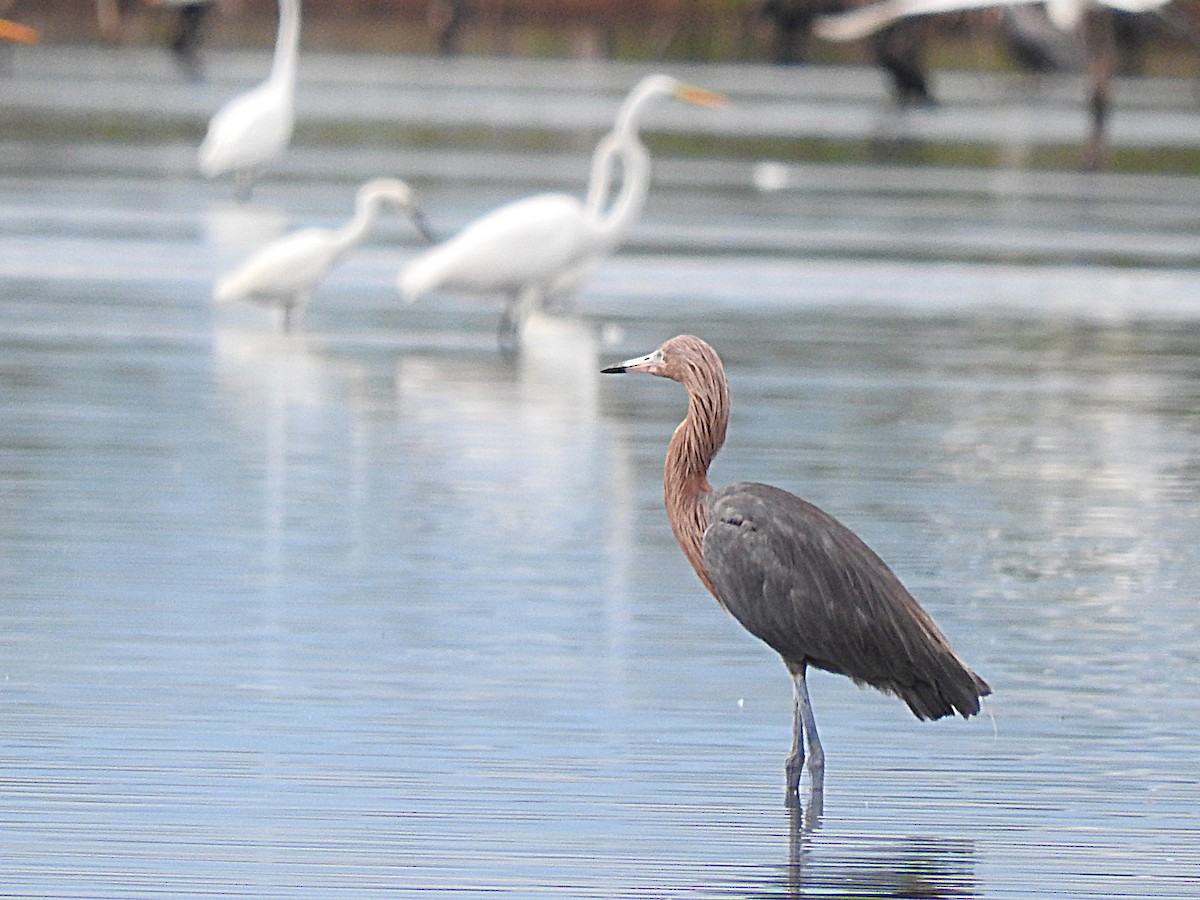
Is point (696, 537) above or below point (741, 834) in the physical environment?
above

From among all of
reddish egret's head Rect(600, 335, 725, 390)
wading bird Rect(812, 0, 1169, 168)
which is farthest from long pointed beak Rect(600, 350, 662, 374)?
wading bird Rect(812, 0, 1169, 168)

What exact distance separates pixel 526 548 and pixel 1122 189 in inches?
776

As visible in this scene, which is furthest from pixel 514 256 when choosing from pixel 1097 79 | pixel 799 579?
pixel 1097 79

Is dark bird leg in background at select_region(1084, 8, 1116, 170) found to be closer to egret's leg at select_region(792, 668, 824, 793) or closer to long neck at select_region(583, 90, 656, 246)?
long neck at select_region(583, 90, 656, 246)

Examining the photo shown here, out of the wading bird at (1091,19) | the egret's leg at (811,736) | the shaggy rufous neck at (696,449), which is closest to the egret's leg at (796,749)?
the egret's leg at (811,736)

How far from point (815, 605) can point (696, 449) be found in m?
0.58

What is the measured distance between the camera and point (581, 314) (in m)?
17.4

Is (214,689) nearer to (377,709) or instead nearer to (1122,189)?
(377,709)

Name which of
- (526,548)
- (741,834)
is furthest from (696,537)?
(526,548)

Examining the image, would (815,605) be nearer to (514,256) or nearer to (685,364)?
(685,364)

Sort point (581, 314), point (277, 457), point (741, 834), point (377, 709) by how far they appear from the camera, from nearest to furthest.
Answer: point (741, 834) → point (377, 709) → point (277, 457) → point (581, 314)

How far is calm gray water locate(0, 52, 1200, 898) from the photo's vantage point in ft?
20.5

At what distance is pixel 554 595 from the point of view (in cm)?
908

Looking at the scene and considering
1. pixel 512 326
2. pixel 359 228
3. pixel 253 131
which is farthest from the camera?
pixel 253 131
